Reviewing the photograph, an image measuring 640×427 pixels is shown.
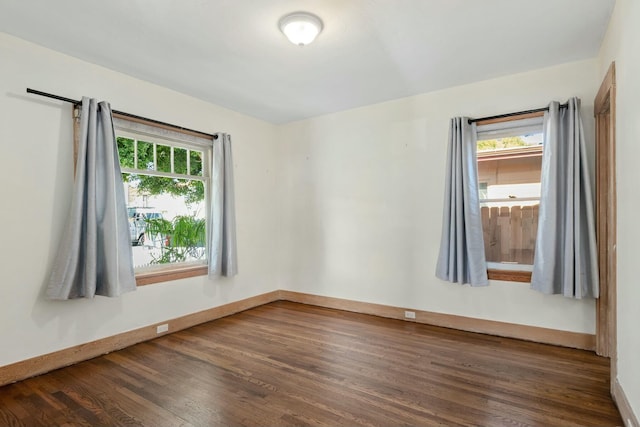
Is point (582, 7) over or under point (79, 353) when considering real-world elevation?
over

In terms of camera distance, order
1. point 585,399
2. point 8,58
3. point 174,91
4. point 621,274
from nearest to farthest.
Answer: point 621,274 → point 585,399 → point 8,58 → point 174,91

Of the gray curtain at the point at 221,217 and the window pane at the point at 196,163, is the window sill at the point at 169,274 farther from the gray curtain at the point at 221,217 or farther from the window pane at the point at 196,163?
the window pane at the point at 196,163

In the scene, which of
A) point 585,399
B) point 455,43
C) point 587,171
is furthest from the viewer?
point 587,171

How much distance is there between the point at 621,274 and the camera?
2072 millimetres

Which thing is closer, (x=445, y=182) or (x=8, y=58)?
(x=8, y=58)

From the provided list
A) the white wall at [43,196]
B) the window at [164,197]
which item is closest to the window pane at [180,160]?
the window at [164,197]

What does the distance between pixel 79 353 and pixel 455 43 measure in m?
4.03

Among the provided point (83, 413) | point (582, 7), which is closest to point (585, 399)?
point (582, 7)

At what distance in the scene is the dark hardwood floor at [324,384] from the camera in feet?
6.77

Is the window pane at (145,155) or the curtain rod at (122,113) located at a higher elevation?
the curtain rod at (122,113)

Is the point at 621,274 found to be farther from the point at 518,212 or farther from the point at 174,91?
the point at 174,91

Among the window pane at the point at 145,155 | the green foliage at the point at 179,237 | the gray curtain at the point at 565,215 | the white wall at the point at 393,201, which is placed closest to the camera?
the gray curtain at the point at 565,215

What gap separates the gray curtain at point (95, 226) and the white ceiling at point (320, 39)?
0.62 meters

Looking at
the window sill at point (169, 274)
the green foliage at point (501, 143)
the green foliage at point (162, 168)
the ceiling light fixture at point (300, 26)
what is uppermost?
the ceiling light fixture at point (300, 26)
